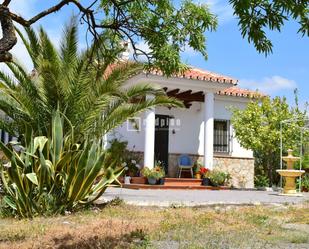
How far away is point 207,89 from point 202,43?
12.8 metres

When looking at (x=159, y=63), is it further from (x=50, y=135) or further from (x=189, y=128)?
(x=189, y=128)

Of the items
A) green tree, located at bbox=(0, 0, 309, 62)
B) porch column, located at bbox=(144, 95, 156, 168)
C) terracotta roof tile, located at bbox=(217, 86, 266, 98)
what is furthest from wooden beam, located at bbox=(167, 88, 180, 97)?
green tree, located at bbox=(0, 0, 309, 62)

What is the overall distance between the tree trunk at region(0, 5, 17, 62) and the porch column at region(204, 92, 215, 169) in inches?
556

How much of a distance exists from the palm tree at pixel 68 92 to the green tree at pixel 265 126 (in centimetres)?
903

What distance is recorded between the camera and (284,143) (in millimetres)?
20391

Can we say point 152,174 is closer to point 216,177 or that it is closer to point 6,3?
point 216,177

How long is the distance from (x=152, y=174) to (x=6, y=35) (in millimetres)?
12531

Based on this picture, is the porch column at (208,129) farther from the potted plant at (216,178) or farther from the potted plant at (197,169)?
the potted plant at (216,178)

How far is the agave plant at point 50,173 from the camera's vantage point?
958cm

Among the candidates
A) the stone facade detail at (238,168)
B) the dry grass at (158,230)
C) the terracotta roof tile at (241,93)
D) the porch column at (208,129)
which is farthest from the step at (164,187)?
the dry grass at (158,230)

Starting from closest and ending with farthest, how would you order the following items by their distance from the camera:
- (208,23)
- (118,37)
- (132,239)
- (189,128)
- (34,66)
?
(208,23)
(132,239)
(118,37)
(34,66)
(189,128)

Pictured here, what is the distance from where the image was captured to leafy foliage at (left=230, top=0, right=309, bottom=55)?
3.93 m

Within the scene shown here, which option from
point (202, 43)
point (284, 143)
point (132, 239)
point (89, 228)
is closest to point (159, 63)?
point (202, 43)

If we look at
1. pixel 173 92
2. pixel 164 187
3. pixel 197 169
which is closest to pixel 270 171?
pixel 197 169
